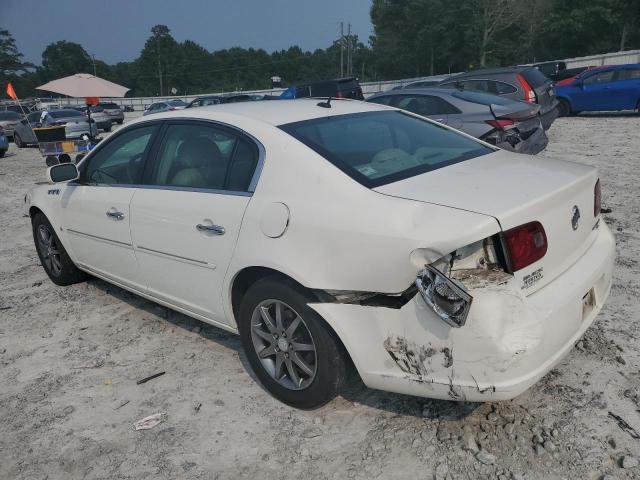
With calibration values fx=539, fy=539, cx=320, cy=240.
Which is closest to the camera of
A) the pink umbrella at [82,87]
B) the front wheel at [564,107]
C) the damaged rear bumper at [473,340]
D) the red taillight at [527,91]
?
the damaged rear bumper at [473,340]

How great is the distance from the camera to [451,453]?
2494 millimetres

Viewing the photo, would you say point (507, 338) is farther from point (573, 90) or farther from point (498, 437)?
point (573, 90)

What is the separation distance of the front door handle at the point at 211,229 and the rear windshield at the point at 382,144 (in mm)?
649

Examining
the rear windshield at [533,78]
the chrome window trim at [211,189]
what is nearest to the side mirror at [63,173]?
the chrome window trim at [211,189]

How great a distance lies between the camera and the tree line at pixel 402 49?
2146 inches

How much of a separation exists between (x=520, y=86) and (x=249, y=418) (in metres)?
10.5

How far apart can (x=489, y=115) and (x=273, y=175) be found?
558cm

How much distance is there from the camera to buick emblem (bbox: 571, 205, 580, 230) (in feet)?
8.58

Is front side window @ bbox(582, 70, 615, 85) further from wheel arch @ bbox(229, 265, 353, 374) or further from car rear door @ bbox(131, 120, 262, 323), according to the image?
wheel arch @ bbox(229, 265, 353, 374)

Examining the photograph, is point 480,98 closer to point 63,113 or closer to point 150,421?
point 150,421

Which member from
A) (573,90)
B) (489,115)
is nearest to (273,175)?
(489,115)

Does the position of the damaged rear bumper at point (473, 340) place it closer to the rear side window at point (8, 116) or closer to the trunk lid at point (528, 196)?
the trunk lid at point (528, 196)

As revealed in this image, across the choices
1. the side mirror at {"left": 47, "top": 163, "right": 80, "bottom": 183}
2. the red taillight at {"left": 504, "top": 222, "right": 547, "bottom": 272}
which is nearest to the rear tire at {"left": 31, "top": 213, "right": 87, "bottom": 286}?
the side mirror at {"left": 47, "top": 163, "right": 80, "bottom": 183}

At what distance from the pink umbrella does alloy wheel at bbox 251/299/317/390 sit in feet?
32.2
